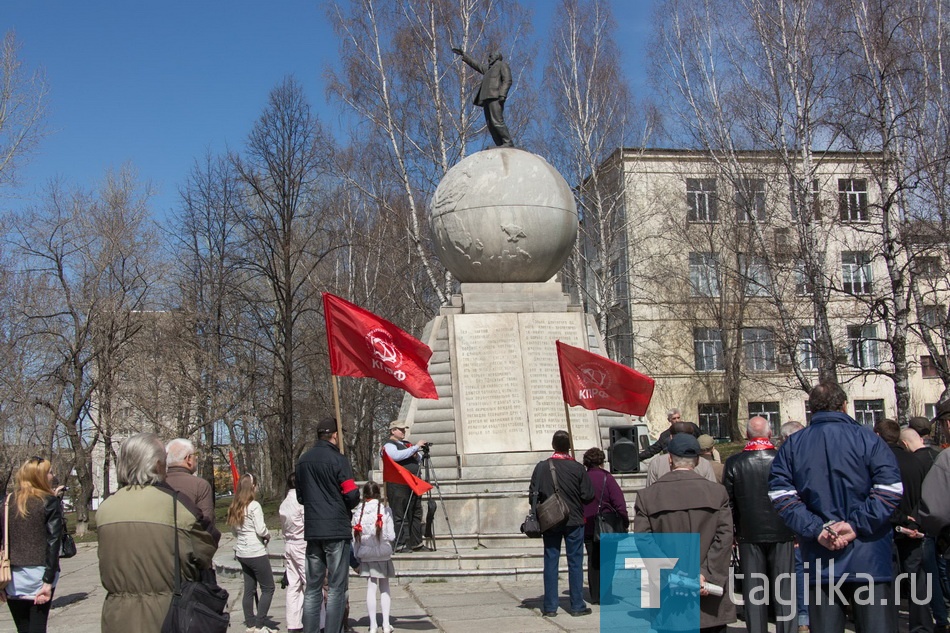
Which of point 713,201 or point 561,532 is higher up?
point 713,201

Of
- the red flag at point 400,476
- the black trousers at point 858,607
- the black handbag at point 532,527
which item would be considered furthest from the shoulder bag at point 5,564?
the black trousers at point 858,607

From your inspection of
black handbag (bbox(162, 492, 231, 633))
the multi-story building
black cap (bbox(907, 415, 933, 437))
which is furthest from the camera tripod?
the multi-story building

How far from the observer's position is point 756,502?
22.0 feet

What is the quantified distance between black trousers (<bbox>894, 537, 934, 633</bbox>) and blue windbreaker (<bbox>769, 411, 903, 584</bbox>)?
2.81 meters

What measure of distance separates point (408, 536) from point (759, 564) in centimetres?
610

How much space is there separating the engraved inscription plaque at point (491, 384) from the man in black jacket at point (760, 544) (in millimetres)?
7629

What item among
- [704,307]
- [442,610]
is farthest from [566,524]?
[704,307]

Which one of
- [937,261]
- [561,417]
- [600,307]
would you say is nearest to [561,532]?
[561,417]

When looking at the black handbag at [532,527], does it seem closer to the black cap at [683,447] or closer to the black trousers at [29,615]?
the black cap at [683,447]

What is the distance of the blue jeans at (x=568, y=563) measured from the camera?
8.76m

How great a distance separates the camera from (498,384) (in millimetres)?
14719

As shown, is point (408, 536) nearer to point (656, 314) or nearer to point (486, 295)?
point (486, 295)

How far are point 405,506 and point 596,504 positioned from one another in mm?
3322

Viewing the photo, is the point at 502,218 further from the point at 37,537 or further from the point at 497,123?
the point at 37,537
